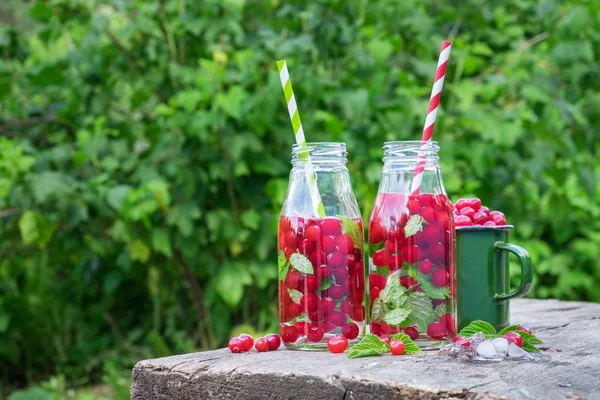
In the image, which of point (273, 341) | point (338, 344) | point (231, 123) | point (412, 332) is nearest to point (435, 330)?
point (412, 332)

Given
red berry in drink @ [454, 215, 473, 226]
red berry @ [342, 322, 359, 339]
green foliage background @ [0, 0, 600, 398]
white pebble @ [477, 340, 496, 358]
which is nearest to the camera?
white pebble @ [477, 340, 496, 358]

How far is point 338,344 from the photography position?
1093mm

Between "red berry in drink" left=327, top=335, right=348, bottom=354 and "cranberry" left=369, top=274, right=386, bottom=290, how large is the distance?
9cm

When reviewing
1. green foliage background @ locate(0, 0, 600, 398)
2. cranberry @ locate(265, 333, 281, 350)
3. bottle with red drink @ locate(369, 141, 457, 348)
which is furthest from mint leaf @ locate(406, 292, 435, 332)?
green foliage background @ locate(0, 0, 600, 398)

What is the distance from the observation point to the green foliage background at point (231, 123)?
7.97 feet

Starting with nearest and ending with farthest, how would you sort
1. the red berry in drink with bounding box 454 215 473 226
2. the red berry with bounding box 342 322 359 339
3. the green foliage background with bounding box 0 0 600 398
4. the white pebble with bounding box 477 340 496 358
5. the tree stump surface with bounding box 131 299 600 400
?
the tree stump surface with bounding box 131 299 600 400 < the white pebble with bounding box 477 340 496 358 < the red berry with bounding box 342 322 359 339 < the red berry in drink with bounding box 454 215 473 226 < the green foliage background with bounding box 0 0 600 398

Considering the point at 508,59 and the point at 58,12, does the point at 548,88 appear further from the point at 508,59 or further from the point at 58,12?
the point at 58,12

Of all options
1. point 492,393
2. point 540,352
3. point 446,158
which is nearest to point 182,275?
point 446,158

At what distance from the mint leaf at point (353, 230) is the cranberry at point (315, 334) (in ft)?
0.43

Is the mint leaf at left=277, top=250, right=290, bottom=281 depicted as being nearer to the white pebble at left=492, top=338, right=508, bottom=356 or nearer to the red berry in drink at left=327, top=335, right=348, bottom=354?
the red berry in drink at left=327, top=335, right=348, bottom=354

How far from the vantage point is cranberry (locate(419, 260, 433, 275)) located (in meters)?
1.08

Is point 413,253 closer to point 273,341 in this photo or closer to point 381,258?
point 381,258

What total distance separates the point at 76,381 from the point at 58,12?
1.41 meters

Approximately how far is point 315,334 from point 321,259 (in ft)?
0.37
